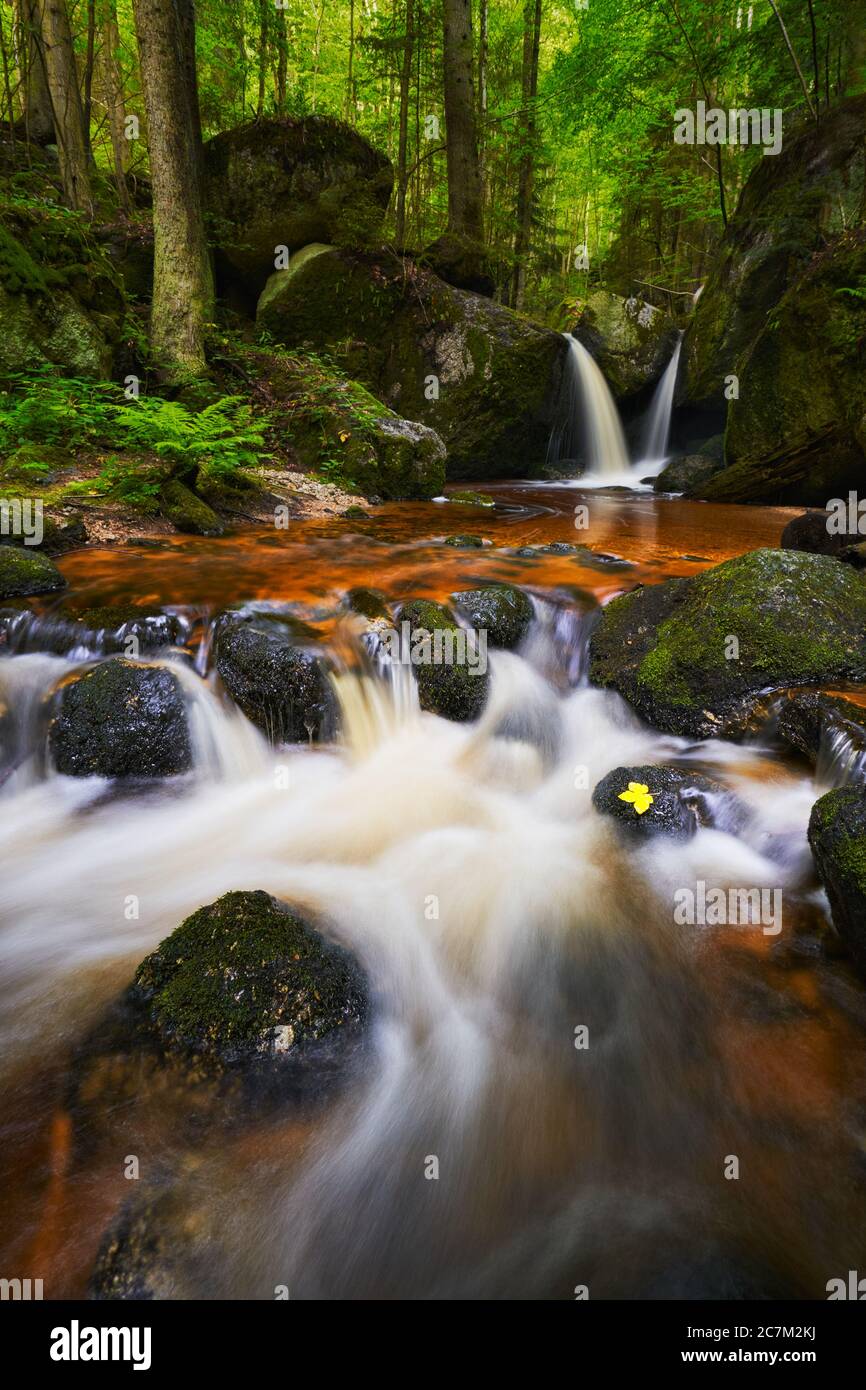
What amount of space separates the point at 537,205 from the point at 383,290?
1315 cm

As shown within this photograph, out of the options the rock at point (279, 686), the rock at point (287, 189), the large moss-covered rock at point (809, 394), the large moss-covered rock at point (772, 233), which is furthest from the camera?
the rock at point (287, 189)

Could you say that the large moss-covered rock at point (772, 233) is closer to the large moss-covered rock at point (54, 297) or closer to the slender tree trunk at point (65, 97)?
the large moss-covered rock at point (54, 297)

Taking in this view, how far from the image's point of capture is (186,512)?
23.9 feet

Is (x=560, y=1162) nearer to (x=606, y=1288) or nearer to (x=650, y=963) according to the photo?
(x=606, y=1288)

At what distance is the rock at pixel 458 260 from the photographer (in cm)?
1305

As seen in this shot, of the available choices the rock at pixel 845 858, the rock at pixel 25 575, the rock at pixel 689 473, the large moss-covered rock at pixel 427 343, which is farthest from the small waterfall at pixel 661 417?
the rock at pixel 845 858

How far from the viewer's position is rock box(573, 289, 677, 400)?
51.6 feet

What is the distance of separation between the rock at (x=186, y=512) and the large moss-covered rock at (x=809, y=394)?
8.15 meters

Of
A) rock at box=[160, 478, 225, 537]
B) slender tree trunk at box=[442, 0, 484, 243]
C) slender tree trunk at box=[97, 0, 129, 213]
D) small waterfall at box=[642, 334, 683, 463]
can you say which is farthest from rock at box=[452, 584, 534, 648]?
slender tree trunk at box=[97, 0, 129, 213]

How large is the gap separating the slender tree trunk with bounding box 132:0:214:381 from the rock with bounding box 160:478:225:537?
9.01 ft

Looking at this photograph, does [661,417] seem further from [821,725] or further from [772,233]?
[821,725]

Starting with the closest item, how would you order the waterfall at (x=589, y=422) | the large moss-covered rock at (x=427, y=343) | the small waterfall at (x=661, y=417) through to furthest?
the large moss-covered rock at (x=427, y=343) < the waterfall at (x=589, y=422) < the small waterfall at (x=661, y=417)

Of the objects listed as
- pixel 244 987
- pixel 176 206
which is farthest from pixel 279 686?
pixel 176 206

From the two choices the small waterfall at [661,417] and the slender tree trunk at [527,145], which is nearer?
the small waterfall at [661,417]
